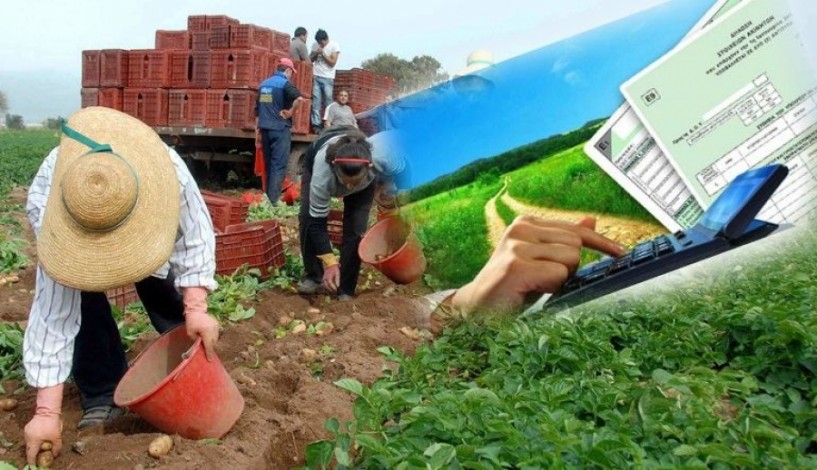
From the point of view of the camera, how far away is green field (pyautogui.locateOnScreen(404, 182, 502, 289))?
4.84 ft

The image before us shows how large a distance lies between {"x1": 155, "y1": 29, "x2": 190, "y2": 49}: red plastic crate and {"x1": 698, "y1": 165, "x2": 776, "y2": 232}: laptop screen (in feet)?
35.0

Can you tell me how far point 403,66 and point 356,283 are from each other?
338 cm

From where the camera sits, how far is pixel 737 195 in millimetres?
1472

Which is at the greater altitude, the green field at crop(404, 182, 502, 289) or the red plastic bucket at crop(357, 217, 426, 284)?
the green field at crop(404, 182, 502, 289)

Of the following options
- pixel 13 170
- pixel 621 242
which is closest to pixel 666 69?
pixel 621 242

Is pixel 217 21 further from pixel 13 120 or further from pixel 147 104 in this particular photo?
pixel 13 120

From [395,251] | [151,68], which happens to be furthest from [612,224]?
[151,68]

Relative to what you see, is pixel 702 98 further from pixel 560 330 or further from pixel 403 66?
pixel 560 330

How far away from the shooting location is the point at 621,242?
150cm

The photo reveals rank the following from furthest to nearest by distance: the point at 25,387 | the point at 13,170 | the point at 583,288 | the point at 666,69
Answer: the point at 13,170
the point at 25,387
the point at 583,288
the point at 666,69

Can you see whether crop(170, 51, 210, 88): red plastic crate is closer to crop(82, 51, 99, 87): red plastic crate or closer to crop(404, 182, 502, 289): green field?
crop(82, 51, 99, 87): red plastic crate

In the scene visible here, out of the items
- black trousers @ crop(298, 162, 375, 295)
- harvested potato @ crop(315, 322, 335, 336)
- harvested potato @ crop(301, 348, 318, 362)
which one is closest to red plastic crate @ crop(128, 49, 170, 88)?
black trousers @ crop(298, 162, 375, 295)

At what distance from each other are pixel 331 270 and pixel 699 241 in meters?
3.24

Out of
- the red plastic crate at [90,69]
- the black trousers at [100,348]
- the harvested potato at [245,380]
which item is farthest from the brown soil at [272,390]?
the red plastic crate at [90,69]
